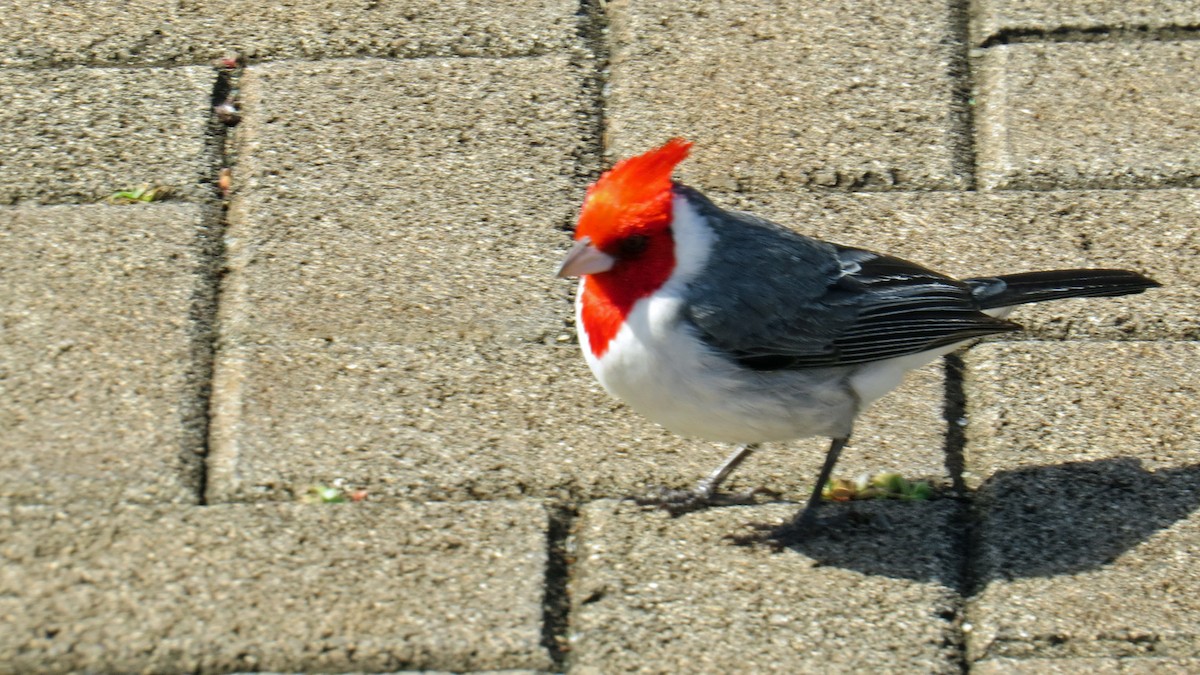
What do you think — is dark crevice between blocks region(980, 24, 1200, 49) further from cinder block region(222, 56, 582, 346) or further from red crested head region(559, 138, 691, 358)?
red crested head region(559, 138, 691, 358)

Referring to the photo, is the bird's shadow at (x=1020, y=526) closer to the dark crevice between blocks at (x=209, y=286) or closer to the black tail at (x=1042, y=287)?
the black tail at (x=1042, y=287)

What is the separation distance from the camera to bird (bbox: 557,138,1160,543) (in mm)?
3604

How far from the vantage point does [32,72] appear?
5117 millimetres

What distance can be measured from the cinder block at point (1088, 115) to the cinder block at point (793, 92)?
133 millimetres

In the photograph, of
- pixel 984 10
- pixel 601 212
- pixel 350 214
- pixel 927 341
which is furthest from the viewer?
pixel 984 10

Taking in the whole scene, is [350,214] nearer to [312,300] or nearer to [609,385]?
[312,300]

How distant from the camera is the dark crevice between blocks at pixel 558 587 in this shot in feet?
11.0

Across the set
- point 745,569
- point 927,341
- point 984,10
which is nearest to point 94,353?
point 745,569

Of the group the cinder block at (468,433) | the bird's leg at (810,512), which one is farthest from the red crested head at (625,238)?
the bird's leg at (810,512)

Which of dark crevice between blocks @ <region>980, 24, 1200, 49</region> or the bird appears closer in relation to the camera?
Result: the bird

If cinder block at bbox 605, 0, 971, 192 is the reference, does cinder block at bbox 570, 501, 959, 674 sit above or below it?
below

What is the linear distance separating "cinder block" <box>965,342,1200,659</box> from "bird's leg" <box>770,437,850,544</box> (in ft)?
1.21

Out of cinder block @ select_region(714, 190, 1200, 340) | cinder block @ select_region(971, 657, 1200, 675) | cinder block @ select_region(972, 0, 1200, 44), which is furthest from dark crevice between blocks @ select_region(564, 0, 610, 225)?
cinder block @ select_region(971, 657, 1200, 675)

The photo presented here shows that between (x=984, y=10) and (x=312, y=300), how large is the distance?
103 inches
